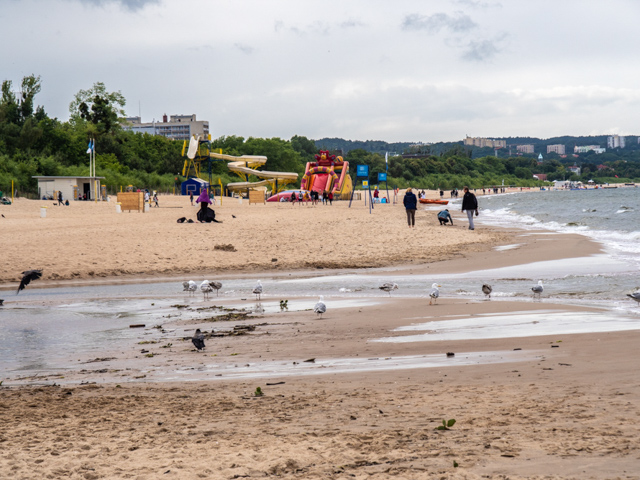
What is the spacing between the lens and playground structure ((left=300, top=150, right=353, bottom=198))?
66.0m

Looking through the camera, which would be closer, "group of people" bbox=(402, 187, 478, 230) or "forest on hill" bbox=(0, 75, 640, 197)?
"group of people" bbox=(402, 187, 478, 230)

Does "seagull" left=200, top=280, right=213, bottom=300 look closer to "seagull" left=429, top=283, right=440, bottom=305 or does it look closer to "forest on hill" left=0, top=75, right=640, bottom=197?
"seagull" left=429, top=283, right=440, bottom=305

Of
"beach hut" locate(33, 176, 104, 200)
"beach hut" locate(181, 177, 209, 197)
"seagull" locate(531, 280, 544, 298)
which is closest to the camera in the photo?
"seagull" locate(531, 280, 544, 298)

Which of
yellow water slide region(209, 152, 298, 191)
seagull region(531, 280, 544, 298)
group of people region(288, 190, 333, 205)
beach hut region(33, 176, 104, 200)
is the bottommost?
seagull region(531, 280, 544, 298)

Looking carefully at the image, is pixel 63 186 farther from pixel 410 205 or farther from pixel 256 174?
pixel 410 205

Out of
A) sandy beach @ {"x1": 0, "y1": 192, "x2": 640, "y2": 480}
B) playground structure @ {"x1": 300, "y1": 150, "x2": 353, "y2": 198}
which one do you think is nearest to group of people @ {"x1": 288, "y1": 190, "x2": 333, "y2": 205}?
playground structure @ {"x1": 300, "y1": 150, "x2": 353, "y2": 198}

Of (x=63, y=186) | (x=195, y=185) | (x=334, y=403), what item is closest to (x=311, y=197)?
(x=195, y=185)

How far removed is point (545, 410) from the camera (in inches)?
168

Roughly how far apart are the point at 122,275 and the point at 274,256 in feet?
14.0

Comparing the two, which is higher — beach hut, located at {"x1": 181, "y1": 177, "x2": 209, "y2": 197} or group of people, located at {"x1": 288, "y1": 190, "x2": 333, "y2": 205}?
beach hut, located at {"x1": 181, "y1": 177, "x2": 209, "y2": 197}

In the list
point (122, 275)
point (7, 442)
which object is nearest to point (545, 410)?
point (7, 442)

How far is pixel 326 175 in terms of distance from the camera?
6631cm

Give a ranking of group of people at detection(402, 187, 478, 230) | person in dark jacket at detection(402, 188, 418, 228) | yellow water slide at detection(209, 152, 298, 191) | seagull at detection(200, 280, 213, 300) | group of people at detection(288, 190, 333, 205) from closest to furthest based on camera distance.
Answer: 1. seagull at detection(200, 280, 213, 300)
2. group of people at detection(402, 187, 478, 230)
3. person in dark jacket at detection(402, 188, 418, 228)
4. group of people at detection(288, 190, 333, 205)
5. yellow water slide at detection(209, 152, 298, 191)

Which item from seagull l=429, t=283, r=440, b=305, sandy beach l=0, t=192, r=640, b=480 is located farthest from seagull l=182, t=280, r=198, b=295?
seagull l=429, t=283, r=440, b=305
